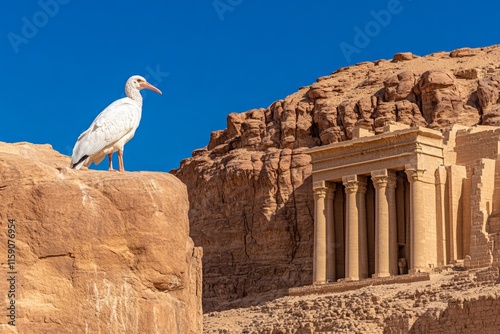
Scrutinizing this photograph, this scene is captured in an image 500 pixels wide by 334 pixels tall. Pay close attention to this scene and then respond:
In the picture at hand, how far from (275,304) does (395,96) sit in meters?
16.5

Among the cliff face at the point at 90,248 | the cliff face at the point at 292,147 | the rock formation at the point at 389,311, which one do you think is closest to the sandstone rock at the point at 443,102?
the cliff face at the point at 292,147

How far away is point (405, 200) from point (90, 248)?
50.1m

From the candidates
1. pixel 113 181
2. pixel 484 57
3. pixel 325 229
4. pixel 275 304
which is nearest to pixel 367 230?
pixel 325 229

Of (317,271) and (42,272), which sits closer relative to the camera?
(42,272)

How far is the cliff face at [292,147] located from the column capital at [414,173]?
6.22 meters

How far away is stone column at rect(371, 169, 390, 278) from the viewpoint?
61.9 metres

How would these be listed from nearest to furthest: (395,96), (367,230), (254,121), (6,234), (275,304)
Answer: (6,234) → (275,304) → (367,230) → (395,96) → (254,121)

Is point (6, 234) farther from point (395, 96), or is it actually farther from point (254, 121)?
point (254, 121)

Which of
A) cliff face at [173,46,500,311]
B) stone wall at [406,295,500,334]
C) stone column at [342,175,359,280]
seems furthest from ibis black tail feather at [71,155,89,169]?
cliff face at [173,46,500,311]

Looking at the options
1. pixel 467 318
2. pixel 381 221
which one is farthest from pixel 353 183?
pixel 467 318

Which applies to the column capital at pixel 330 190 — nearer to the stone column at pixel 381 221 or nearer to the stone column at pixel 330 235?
the stone column at pixel 330 235

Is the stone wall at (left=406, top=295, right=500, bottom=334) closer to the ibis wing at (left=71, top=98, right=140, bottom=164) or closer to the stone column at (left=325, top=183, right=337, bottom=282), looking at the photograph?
the stone column at (left=325, top=183, right=337, bottom=282)

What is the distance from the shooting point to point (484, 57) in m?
76.1

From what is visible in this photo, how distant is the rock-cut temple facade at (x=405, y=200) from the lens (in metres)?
60.6
